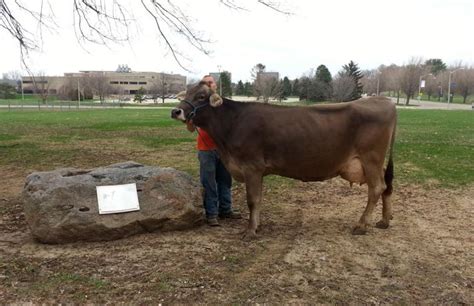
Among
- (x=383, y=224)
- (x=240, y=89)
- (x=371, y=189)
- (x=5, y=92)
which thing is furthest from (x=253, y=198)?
(x=5, y=92)

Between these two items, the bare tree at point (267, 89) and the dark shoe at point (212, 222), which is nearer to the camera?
the dark shoe at point (212, 222)

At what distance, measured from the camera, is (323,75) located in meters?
79.7

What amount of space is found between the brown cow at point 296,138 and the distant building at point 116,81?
6630 cm

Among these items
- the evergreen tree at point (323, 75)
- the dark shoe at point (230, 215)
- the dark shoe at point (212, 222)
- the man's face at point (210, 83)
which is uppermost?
the evergreen tree at point (323, 75)

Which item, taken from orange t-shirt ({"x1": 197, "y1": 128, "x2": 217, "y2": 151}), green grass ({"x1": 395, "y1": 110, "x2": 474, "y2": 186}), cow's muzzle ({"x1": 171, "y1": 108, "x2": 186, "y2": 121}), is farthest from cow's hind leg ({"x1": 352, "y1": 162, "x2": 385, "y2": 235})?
green grass ({"x1": 395, "y1": 110, "x2": 474, "y2": 186})

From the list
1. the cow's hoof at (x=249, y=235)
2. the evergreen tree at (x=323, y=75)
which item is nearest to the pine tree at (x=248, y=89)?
the evergreen tree at (x=323, y=75)

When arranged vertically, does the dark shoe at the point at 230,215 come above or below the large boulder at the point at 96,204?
below

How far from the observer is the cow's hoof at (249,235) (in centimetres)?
625

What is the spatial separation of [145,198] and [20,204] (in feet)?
10.1

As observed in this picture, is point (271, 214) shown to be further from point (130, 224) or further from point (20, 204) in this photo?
point (20, 204)

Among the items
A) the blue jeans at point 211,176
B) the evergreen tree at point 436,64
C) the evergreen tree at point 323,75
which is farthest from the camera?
the evergreen tree at point 436,64

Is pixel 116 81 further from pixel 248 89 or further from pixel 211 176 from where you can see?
pixel 211 176

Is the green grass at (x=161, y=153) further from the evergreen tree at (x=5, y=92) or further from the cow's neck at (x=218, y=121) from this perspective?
the evergreen tree at (x=5, y=92)

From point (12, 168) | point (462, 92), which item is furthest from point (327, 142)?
point (462, 92)
